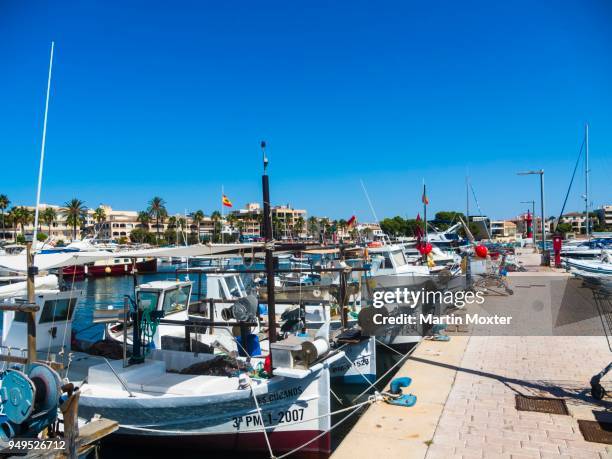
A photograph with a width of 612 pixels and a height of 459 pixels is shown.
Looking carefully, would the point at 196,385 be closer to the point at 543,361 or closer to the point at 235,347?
the point at 235,347

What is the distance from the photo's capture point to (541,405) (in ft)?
27.0

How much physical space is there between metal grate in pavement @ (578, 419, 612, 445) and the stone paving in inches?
4.2

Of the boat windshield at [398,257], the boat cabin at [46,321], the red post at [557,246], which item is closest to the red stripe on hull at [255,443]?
the boat cabin at [46,321]

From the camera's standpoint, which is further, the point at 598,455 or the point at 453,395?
the point at 453,395

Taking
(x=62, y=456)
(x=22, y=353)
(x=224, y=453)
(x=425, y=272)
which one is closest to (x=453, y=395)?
(x=224, y=453)

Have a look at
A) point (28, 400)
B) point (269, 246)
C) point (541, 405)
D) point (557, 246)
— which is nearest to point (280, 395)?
point (269, 246)

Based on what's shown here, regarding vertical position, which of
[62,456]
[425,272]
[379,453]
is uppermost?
[425,272]

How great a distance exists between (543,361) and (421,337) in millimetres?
4024

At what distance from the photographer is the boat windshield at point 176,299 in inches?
463

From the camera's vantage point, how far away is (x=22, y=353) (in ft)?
32.4

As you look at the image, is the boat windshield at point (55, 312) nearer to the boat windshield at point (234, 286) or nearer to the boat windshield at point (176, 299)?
the boat windshield at point (176, 299)

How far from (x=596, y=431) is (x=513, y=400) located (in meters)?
1.65

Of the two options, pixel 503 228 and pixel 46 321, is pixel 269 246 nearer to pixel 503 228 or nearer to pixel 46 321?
pixel 46 321
